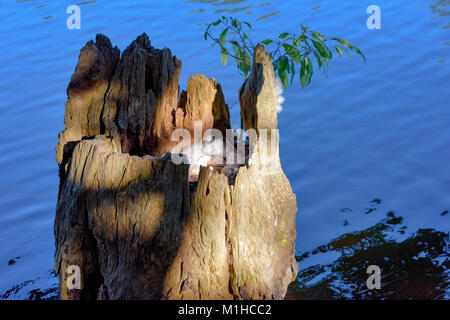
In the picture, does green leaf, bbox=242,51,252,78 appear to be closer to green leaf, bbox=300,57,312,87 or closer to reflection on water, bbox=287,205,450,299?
green leaf, bbox=300,57,312,87

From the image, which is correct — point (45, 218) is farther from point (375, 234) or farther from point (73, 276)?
point (375, 234)

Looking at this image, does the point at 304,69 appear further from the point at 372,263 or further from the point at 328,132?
the point at 328,132

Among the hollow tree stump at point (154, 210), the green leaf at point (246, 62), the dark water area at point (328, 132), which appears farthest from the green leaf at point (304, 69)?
the dark water area at point (328, 132)

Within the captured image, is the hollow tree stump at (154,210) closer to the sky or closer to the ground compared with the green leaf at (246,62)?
closer to the ground

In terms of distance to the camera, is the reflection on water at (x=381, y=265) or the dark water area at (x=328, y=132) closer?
the reflection on water at (x=381, y=265)

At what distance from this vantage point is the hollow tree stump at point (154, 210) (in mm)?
2238

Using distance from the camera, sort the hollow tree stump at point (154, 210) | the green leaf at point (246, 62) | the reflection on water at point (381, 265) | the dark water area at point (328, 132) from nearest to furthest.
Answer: the hollow tree stump at point (154, 210) → the reflection on water at point (381, 265) → the dark water area at point (328, 132) → the green leaf at point (246, 62)

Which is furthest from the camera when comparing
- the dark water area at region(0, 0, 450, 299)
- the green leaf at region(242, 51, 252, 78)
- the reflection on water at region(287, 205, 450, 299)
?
the green leaf at region(242, 51, 252, 78)

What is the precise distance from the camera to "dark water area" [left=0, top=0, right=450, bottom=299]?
10.9 ft

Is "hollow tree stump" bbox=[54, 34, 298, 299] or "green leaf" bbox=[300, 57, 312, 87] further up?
"green leaf" bbox=[300, 57, 312, 87]

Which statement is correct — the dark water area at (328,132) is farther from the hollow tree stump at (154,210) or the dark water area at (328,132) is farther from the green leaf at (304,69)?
the green leaf at (304,69)

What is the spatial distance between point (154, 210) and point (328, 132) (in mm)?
2888

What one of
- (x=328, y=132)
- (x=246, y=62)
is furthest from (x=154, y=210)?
(x=328, y=132)

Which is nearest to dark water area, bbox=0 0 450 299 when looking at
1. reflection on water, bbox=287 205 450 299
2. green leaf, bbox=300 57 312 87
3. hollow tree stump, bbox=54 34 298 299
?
reflection on water, bbox=287 205 450 299
